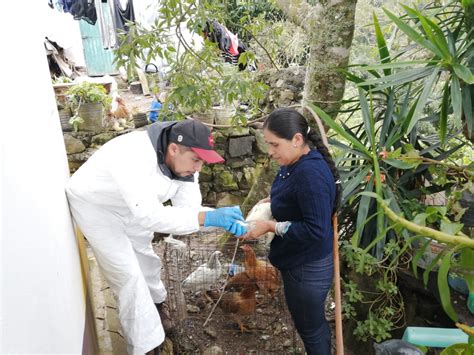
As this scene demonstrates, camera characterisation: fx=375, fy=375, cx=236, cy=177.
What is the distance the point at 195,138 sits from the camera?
1710 millimetres

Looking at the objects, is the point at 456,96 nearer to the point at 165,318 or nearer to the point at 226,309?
the point at 226,309

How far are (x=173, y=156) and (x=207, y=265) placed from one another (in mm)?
888

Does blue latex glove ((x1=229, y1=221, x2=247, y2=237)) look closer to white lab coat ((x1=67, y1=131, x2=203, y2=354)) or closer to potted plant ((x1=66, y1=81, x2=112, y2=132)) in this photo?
white lab coat ((x1=67, y1=131, x2=203, y2=354))

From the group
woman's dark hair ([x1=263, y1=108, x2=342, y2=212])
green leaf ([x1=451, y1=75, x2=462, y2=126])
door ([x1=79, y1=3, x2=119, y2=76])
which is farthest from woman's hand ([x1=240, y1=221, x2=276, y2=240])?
door ([x1=79, y1=3, x2=119, y2=76])

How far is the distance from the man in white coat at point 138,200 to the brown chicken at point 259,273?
1.58 ft

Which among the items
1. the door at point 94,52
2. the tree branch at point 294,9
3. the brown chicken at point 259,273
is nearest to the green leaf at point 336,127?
the brown chicken at point 259,273

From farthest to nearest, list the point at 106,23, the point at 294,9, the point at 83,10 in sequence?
the point at 106,23, the point at 83,10, the point at 294,9

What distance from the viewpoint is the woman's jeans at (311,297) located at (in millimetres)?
1831

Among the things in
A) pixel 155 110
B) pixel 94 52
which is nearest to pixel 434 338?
pixel 155 110

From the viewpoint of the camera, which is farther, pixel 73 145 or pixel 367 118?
pixel 73 145

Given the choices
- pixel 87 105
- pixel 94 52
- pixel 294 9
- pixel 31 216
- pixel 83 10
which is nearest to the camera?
pixel 31 216

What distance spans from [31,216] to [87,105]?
328 cm

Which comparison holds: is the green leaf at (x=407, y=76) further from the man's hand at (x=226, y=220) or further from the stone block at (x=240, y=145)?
the stone block at (x=240, y=145)

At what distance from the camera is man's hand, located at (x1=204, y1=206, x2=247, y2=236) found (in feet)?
5.95
